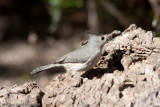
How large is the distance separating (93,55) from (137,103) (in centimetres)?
150

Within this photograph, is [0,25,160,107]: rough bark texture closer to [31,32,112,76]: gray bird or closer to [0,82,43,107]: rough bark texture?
[0,82,43,107]: rough bark texture

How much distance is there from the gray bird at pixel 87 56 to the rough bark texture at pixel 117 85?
169mm

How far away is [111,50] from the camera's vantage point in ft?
18.2

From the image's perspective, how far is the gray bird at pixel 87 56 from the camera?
5.55m

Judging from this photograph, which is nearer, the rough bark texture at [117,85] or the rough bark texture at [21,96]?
the rough bark texture at [117,85]

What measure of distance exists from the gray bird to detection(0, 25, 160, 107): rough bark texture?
17cm

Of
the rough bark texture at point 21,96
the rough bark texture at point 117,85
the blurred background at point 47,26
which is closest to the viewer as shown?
the rough bark texture at point 117,85

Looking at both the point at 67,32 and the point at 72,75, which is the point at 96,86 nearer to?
the point at 72,75

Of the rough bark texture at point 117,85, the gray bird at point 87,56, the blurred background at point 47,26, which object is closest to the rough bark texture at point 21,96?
the rough bark texture at point 117,85

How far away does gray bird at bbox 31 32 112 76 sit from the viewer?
218 inches

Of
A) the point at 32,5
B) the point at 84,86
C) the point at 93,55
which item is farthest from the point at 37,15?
the point at 84,86

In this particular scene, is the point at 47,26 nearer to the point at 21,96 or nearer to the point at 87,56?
the point at 87,56

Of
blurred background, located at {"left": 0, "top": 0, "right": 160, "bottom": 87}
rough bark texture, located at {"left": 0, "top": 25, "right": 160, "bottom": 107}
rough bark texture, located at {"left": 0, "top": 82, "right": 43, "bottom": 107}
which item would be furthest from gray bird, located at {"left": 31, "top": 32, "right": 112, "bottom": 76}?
blurred background, located at {"left": 0, "top": 0, "right": 160, "bottom": 87}

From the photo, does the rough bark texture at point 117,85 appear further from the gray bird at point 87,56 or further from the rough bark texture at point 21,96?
the gray bird at point 87,56
